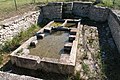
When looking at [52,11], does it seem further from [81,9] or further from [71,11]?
[81,9]

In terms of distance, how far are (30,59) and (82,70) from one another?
6.69ft

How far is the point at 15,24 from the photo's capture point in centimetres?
884

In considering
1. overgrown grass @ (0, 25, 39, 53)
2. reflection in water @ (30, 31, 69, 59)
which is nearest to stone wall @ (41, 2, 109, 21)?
overgrown grass @ (0, 25, 39, 53)

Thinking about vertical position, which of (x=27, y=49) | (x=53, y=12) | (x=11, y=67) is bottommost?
(x=11, y=67)

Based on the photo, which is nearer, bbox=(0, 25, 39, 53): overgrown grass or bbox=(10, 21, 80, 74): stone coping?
bbox=(10, 21, 80, 74): stone coping

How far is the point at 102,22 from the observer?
1134 cm

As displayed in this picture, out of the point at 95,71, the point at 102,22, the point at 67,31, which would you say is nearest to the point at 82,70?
the point at 95,71

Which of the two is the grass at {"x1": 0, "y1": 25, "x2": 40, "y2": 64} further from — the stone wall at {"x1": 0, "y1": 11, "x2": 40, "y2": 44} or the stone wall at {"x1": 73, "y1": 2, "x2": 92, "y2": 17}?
the stone wall at {"x1": 73, "y1": 2, "x2": 92, "y2": 17}

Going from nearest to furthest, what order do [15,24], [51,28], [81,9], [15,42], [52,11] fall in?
[15,42], [15,24], [51,28], [52,11], [81,9]

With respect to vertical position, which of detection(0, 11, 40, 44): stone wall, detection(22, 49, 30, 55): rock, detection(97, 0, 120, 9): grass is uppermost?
detection(97, 0, 120, 9): grass

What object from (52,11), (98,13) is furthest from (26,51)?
(98,13)

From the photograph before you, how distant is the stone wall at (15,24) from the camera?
26.2 ft

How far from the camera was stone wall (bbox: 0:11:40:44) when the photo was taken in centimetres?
800

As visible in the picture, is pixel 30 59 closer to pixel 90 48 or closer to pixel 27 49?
pixel 27 49
